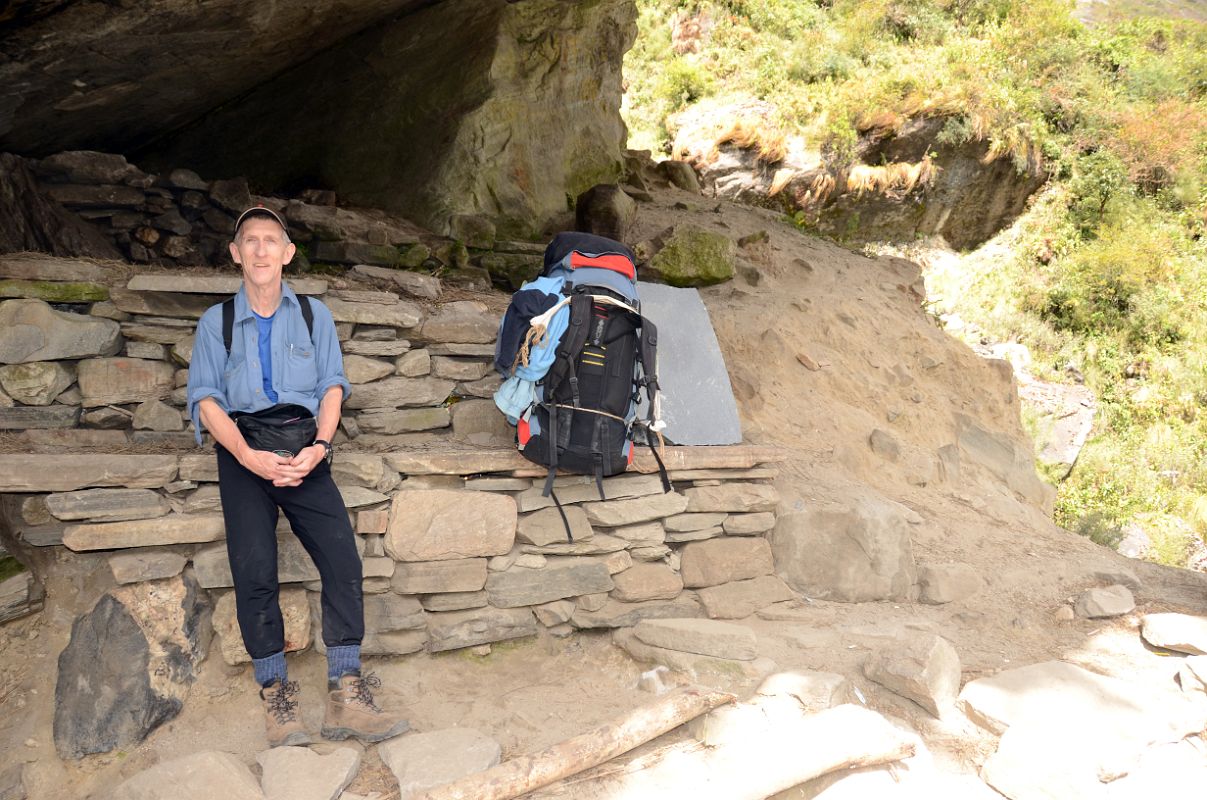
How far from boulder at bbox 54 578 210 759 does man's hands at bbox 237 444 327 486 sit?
2.57 ft

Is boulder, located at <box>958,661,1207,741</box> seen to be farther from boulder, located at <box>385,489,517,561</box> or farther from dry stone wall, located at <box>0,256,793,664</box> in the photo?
boulder, located at <box>385,489,517,561</box>

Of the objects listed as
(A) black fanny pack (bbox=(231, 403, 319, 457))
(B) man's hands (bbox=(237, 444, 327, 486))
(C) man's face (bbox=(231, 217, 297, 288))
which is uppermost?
(C) man's face (bbox=(231, 217, 297, 288))

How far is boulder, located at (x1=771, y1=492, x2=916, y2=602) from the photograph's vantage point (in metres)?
4.55

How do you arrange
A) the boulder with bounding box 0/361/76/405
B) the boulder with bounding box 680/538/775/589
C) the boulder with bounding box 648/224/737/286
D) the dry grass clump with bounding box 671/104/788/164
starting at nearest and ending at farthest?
1. the boulder with bounding box 0/361/76/405
2. the boulder with bounding box 680/538/775/589
3. the boulder with bounding box 648/224/737/286
4. the dry grass clump with bounding box 671/104/788/164

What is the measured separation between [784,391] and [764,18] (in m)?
13.6

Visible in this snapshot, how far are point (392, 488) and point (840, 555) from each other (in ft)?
8.53

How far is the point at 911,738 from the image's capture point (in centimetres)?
317

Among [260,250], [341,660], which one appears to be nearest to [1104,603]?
[341,660]

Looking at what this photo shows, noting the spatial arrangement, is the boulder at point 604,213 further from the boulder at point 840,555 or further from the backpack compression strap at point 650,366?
the boulder at point 840,555

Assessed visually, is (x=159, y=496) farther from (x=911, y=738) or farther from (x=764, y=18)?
(x=764, y=18)

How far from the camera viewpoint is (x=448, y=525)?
379 cm

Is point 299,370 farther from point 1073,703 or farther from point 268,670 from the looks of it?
point 1073,703

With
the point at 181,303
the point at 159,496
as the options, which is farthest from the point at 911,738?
the point at 181,303

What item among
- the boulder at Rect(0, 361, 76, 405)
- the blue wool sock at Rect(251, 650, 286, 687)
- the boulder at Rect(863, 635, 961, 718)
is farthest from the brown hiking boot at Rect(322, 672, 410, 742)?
the boulder at Rect(863, 635, 961, 718)
